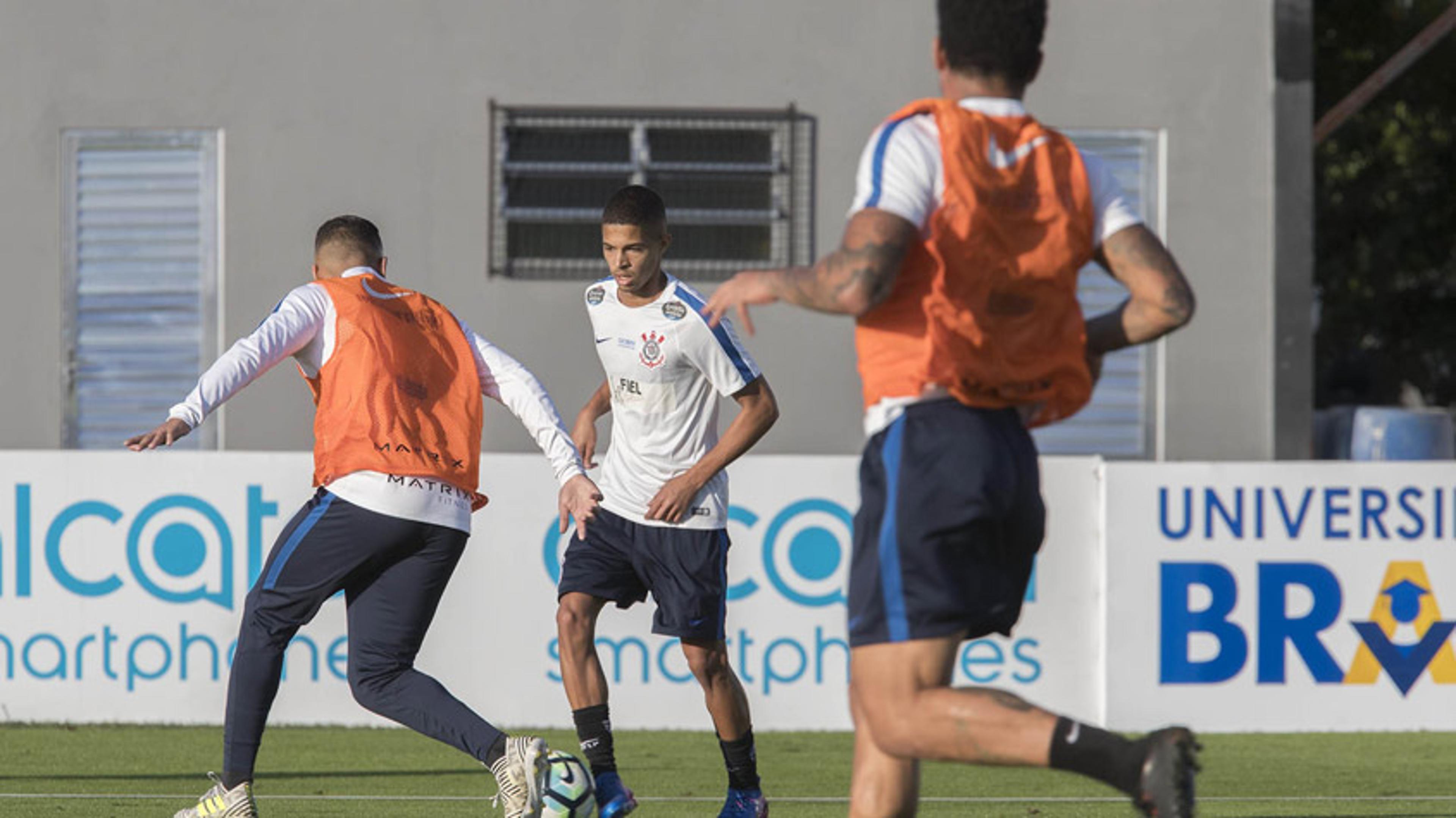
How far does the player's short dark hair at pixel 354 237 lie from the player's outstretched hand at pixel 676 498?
1240 millimetres

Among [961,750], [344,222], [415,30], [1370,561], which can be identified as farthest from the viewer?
[415,30]

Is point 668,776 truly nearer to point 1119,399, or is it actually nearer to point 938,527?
point 938,527

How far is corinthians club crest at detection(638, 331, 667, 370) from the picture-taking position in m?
7.38

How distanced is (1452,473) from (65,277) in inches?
357

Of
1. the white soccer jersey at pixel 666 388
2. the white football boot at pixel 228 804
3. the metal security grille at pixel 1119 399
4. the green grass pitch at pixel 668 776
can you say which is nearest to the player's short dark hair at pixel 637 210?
the white soccer jersey at pixel 666 388

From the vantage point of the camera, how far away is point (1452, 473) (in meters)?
11.2

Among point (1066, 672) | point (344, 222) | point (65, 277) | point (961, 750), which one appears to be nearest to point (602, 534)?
point (344, 222)

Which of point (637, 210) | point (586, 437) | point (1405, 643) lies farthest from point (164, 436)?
point (1405, 643)

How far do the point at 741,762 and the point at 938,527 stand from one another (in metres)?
3.01

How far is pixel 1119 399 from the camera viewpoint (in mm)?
14828

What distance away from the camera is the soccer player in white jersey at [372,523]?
6438mm

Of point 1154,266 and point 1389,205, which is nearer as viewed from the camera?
point 1154,266

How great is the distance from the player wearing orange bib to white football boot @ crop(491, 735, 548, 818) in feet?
6.38

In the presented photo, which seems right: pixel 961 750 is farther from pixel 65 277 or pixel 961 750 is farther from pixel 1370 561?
pixel 65 277
